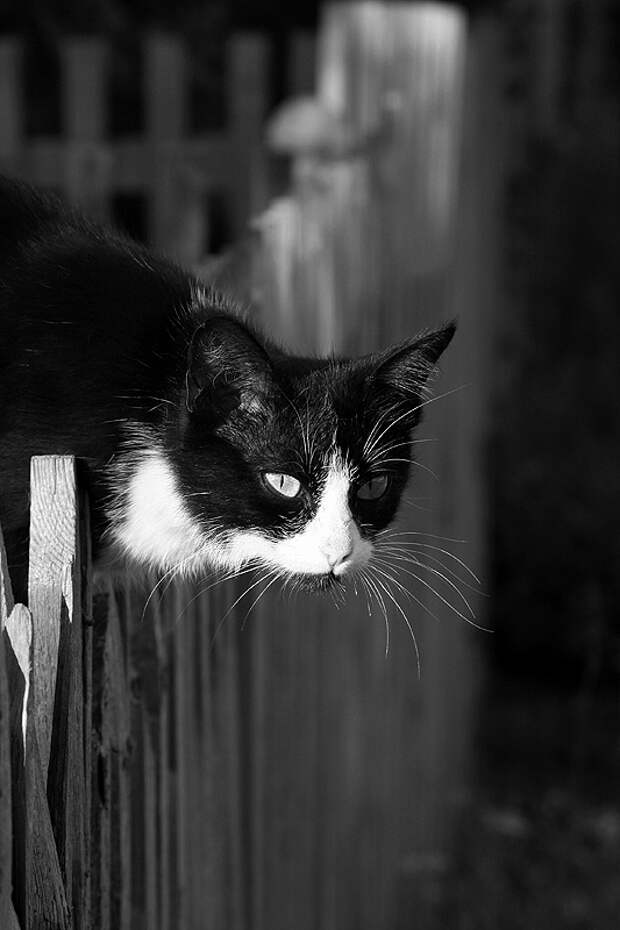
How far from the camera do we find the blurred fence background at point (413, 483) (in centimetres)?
201

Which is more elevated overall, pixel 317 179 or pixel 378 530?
pixel 317 179

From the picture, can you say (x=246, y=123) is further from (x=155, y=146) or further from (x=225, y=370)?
(x=225, y=370)

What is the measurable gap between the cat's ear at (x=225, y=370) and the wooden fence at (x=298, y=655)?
263 mm

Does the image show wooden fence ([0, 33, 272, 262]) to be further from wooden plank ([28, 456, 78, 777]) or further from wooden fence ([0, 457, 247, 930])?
wooden plank ([28, 456, 78, 777])

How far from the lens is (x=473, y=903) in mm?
4758

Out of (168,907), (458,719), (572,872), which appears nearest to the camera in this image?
(168,907)

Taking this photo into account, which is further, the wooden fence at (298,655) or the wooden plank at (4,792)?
the wooden fence at (298,655)

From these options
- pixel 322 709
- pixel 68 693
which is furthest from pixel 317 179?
pixel 68 693

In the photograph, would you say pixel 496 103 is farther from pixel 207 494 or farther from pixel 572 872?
pixel 207 494

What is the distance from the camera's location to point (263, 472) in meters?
1.81

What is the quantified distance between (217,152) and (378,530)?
354cm

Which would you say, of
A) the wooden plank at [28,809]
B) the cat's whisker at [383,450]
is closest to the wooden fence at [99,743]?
the wooden plank at [28,809]

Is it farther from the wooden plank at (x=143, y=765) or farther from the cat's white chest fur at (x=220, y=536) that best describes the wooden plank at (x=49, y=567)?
the cat's white chest fur at (x=220, y=536)

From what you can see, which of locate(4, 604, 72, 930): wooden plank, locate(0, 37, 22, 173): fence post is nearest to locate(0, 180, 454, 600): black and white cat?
locate(4, 604, 72, 930): wooden plank
